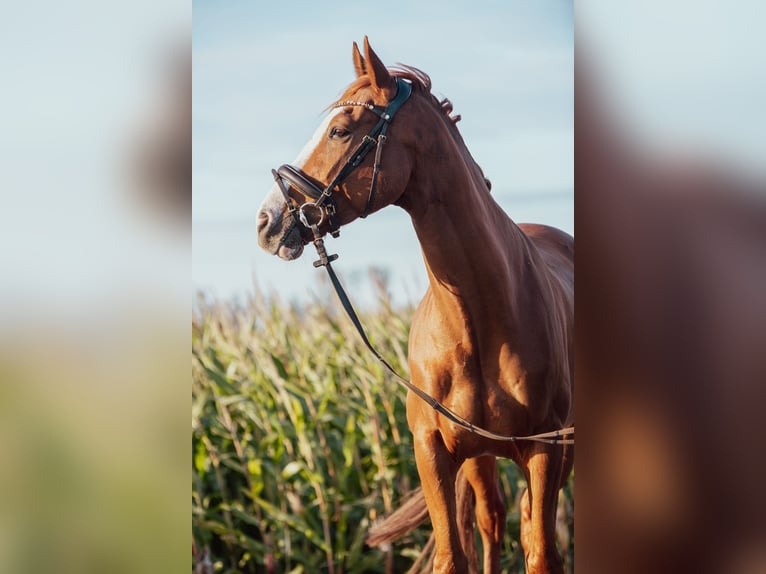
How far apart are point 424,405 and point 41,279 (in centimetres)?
110

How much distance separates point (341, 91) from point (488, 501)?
1331 mm

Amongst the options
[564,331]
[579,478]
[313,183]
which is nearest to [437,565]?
[564,331]

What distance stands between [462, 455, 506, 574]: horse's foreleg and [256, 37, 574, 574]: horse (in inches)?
6.4

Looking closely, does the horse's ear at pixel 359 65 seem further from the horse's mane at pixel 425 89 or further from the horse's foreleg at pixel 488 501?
the horse's foreleg at pixel 488 501

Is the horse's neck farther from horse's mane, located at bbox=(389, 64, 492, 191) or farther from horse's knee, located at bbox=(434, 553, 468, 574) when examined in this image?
horse's knee, located at bbox=(434, 553, 468, 574)

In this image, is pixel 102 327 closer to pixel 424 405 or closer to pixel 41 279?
pixel 41 279

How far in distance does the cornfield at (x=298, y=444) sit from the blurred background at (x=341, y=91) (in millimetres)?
297

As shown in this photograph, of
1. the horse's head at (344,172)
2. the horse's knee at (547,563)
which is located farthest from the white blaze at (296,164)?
the horse's knee at (547,563)

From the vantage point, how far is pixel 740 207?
1234 mm

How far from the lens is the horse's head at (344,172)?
1.97 meters

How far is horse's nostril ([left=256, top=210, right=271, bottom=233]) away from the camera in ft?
6.50

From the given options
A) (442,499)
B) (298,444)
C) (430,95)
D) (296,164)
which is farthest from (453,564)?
(430,95)

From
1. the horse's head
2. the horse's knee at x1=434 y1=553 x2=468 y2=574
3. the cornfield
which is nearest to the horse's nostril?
the horse's head

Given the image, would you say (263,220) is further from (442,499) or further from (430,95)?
(442,499)
